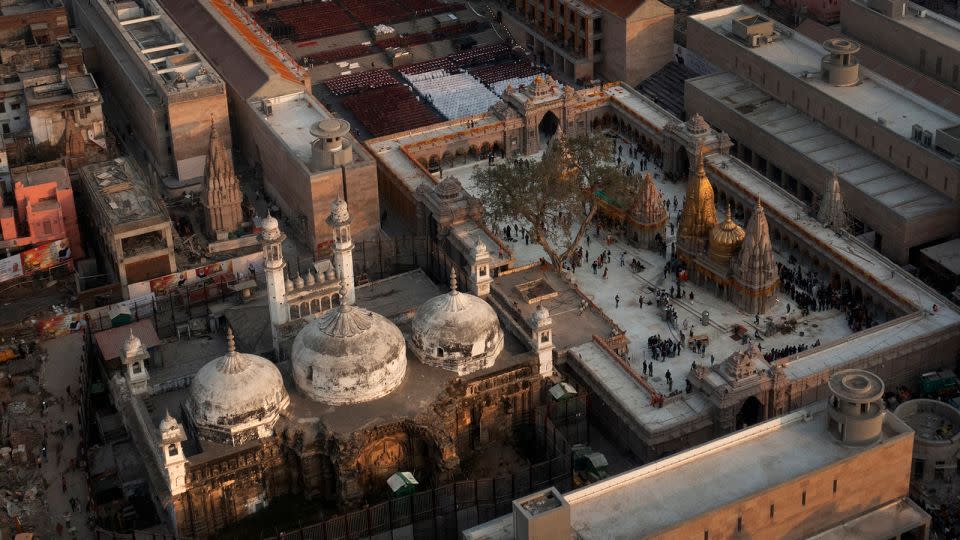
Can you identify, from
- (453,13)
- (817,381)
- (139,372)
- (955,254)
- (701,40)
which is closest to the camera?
(139,372)

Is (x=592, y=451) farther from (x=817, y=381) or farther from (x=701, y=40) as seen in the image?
(x=701, y=40)

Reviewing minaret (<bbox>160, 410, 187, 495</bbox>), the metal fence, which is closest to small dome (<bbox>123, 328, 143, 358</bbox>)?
minaret (<bbox>160, 410, 187, 495</bbox>)

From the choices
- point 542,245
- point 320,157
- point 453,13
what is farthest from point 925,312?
point 453,13

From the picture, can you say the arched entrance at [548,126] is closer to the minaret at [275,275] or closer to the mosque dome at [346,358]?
the minaret at [275,275]

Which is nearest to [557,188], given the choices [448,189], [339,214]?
[448,189]

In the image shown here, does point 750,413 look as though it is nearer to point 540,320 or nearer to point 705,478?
point 540,320

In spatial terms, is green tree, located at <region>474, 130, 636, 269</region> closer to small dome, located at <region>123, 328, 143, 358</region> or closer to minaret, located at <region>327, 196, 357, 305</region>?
minaret, located at <region>327, 196, 357, 305</region>
